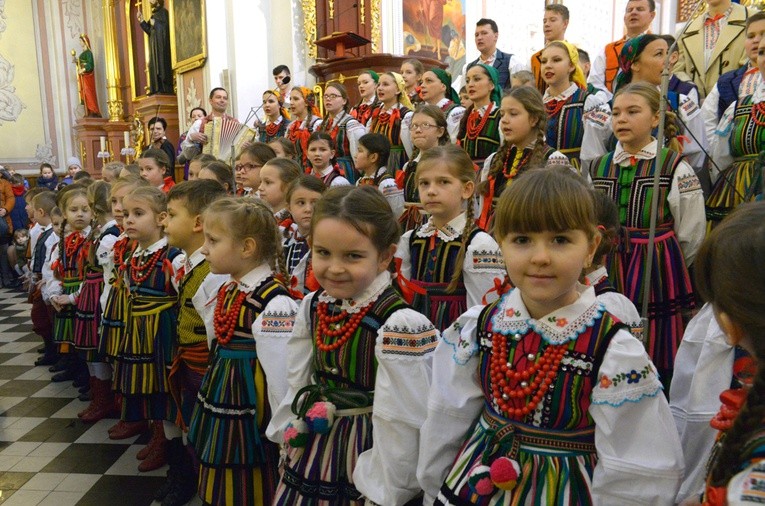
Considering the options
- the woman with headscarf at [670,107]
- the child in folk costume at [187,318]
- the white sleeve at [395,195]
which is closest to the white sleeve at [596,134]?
the woman with headscarf at [670,107]

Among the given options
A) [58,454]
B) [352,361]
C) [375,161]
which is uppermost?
[375,161]

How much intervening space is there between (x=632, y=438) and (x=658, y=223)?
182 centimetres

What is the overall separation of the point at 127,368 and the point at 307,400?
1.62m

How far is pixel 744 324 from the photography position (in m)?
1.01

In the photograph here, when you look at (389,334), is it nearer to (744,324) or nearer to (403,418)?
(403,418)

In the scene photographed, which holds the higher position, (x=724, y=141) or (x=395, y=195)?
(x=724, y=141)

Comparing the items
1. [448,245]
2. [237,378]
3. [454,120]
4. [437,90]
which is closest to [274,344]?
[237,378]

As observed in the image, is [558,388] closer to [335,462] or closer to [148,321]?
[335,462]

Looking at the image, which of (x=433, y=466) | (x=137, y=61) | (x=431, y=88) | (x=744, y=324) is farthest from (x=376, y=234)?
(x=137, y=61)

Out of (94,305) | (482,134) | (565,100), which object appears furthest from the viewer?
(482,134)

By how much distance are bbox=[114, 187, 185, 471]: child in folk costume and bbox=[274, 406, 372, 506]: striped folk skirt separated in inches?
57.1

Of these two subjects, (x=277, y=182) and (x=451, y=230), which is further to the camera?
(x=277, y=182)

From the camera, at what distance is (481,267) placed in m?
2.46

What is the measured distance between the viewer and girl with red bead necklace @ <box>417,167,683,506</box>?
123 centimetres
